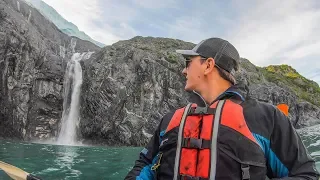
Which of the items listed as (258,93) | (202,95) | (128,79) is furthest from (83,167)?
(258,93)

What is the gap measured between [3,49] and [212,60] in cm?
2662

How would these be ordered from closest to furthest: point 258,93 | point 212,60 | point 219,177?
point 219,177 → point 212,60 → point 258,93

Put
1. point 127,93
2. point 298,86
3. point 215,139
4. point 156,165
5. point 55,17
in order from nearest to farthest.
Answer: point 215,139, point 156,165, point 127,93, point 298,86, point 55,17

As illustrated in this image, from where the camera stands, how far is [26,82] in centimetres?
2633

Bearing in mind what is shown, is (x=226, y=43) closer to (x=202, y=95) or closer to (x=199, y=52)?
(x=199, y=52)

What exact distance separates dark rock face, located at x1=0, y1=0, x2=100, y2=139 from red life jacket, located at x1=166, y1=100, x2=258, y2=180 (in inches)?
1047

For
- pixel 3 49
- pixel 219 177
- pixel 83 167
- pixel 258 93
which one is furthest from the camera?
pixel 258 93

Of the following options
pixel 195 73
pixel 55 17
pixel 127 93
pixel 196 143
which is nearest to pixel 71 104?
pixel 127 93

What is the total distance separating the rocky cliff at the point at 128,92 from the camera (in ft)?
87.1

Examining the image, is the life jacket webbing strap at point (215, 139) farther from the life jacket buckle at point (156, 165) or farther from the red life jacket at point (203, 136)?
the life jacket buckle at point (156, 165)

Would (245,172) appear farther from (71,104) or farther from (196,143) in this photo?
(71,104)

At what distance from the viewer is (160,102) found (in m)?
28.5

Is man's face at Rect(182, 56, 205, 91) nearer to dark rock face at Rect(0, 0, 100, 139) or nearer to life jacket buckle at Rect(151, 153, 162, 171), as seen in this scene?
life jacket buckle at Rect(151, 153, 162, 171)

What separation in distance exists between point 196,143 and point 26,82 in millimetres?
27034
